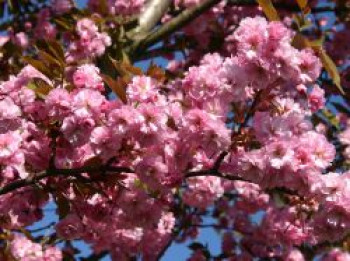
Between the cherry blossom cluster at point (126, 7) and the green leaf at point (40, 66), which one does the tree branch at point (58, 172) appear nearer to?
the green leaf at point (40, 66)

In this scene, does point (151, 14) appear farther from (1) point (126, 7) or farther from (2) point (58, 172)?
(2) point (58, 172)

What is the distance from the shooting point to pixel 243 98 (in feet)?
7.40

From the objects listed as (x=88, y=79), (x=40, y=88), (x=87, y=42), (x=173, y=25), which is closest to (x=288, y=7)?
(x=173, y=25)

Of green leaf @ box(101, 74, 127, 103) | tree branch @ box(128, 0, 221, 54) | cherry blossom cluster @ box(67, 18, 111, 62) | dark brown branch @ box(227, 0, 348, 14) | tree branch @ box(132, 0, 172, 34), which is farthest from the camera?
dark brown branch @ box(227, 0, 348, 14)

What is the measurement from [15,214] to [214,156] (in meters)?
0.99

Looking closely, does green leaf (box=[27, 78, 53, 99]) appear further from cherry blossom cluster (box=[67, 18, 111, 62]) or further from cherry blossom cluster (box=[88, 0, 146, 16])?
cherry blossom cluster (box=[88, 0, 146, 16])

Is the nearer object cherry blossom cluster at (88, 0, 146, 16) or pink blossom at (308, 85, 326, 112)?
pink blossom at (308, 85, 326, 112)

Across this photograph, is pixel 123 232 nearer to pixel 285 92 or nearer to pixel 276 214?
pixel 276 214

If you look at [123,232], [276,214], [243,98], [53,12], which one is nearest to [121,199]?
[243,98]

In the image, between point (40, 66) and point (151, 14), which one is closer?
point (40, 66)

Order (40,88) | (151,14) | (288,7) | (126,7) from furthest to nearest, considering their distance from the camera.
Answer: (288,7) → (151,14) → (126,7) → (40,88)

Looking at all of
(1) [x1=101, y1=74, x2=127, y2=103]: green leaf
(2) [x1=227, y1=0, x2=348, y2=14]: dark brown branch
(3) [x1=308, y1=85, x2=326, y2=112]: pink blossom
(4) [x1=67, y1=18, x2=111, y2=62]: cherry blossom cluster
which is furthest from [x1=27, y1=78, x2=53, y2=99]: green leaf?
(2) [x1=227, y1=0, x2=348, y2=14]: dark brown branch

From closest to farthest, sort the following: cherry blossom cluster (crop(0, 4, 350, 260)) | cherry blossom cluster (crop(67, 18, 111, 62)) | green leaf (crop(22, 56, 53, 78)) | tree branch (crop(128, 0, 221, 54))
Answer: cherry blossom cluster (crop(0, 4, 350, 260)) < green leaf (crop(22, 56, 53, 78)) < cherry blossom cluster (crop(67, 18, 111, 62)) < tree branch (crop(128, 0, 221, 54))

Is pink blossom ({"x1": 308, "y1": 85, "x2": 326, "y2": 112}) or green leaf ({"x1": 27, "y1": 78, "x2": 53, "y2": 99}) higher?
green leaf ({"x1": 27, "y1": 78, "x2": 53, "y2": 99})
